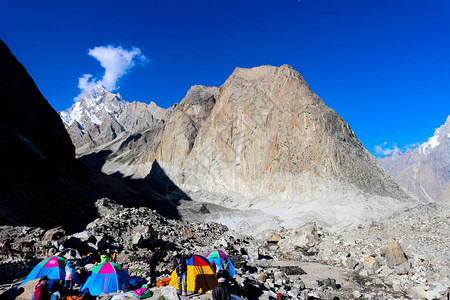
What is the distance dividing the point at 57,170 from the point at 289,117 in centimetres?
4661

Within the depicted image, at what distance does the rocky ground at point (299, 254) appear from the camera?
13477mm

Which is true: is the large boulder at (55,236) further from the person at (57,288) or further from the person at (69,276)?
the person at (57,288)

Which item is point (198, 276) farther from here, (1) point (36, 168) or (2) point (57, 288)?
(1) point (36, 168)

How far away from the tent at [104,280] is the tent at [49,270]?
914 millimetres

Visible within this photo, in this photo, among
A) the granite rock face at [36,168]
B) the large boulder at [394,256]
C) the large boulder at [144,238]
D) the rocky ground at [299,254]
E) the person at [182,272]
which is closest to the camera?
the person at [182,272]

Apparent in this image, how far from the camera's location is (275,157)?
64.4 metres

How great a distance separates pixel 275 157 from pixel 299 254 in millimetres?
41132

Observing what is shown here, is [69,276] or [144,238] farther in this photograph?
[144,238]

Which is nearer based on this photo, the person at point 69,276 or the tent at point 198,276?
the person at point 69,276

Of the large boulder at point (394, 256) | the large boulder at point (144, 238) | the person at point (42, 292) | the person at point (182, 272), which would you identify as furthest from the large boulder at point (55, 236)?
the large boulder at point (394, 256)

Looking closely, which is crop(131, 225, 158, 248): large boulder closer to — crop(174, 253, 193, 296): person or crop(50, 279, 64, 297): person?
crop(174, 253, 193, 296): person

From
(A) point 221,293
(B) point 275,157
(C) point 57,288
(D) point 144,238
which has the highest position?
(B) point 275,157

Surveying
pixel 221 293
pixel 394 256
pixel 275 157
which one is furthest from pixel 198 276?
pixel 275 157

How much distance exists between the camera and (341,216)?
42156mm
